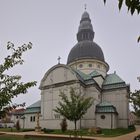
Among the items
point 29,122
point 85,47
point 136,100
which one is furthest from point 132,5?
point 85,47

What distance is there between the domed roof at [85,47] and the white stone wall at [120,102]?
10.1m

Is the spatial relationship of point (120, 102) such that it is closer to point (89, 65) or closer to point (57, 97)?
point (89, 65)

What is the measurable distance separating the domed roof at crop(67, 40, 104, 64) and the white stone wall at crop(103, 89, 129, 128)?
10140mm

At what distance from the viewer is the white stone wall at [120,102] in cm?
4662

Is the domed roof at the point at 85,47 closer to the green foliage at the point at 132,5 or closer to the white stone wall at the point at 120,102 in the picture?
the white stone wall at the point at 120,102

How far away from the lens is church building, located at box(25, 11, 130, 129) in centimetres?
4316

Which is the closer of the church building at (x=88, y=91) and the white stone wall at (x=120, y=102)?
the church building at (x=88, y=91)

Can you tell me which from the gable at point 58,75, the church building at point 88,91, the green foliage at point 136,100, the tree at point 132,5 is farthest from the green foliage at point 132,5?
the gable at point 58,75

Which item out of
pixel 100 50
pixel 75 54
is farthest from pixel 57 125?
pixel 100 50

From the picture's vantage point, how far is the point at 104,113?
140 ft

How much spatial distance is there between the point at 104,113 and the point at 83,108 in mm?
19612

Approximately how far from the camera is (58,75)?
47594mm

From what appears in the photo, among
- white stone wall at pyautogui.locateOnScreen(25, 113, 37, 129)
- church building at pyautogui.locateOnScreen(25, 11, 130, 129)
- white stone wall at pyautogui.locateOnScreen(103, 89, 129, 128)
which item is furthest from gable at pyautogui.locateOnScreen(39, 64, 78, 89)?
white stone wall at pyautogui.locateOnScreen(103, 89, 129, 128)

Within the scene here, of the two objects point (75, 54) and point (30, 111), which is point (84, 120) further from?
point (75, 54)
